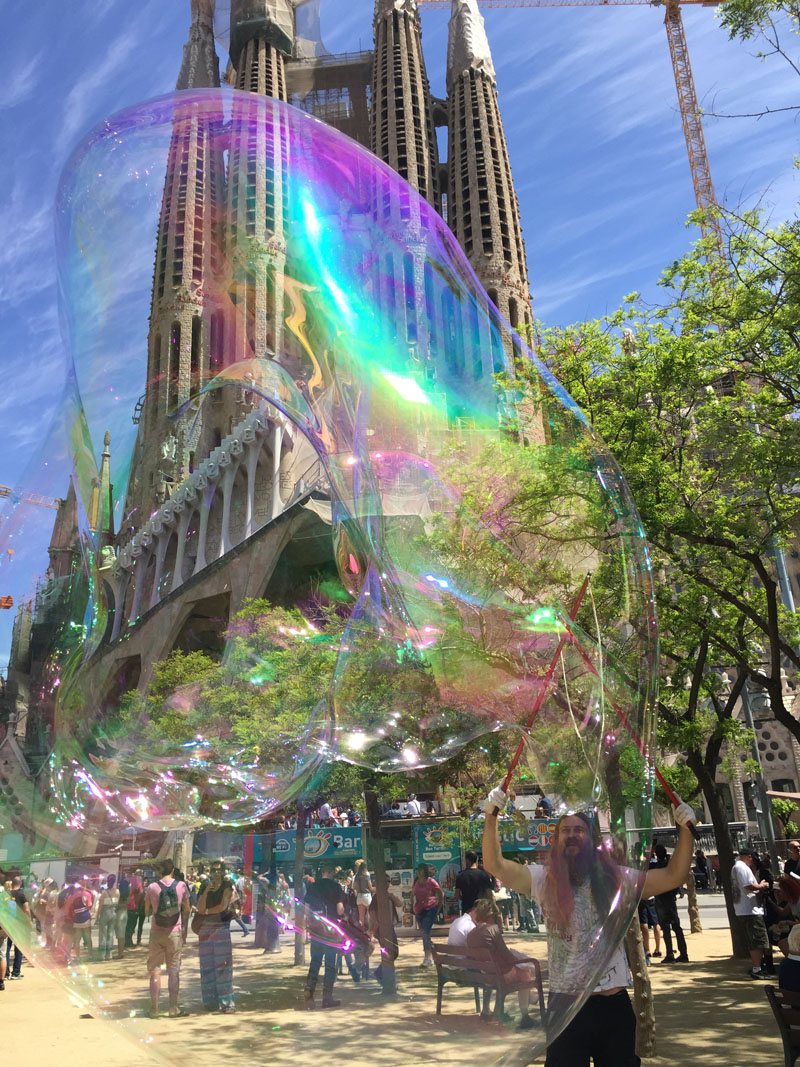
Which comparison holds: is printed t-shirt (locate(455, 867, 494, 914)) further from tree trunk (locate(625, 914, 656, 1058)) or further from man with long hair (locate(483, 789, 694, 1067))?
tree trunk (locate(625, 914, 656, 1058))

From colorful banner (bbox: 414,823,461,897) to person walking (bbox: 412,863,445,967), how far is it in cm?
4

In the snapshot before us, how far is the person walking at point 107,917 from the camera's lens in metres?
4.00

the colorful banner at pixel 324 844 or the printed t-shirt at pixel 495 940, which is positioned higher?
the colorful banner at pixel 324 844

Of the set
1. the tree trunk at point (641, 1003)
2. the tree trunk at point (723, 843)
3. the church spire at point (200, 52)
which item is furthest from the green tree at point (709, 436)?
the church spire at point (200, 52)

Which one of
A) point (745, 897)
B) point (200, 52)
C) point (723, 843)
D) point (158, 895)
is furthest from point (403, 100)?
point (158, 895)

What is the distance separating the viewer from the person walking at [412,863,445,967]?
3.49 metres

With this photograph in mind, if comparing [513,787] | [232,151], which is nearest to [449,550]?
[513,787]

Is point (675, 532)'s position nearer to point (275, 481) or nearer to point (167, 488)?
point (275, 481)

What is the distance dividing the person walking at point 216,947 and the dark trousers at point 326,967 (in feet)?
1.13

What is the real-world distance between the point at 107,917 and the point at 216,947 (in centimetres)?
58

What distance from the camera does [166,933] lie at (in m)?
3.90

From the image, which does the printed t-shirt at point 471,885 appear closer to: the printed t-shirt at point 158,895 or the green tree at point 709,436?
the printed t-shirt at point 158,895

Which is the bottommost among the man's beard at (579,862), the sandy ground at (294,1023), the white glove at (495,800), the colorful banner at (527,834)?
the sandy ground at (294,1023)

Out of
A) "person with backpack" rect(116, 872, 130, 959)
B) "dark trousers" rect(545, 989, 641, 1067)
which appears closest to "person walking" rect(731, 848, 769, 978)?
"dark trousers" rect(545, 989, 641, 1067)
